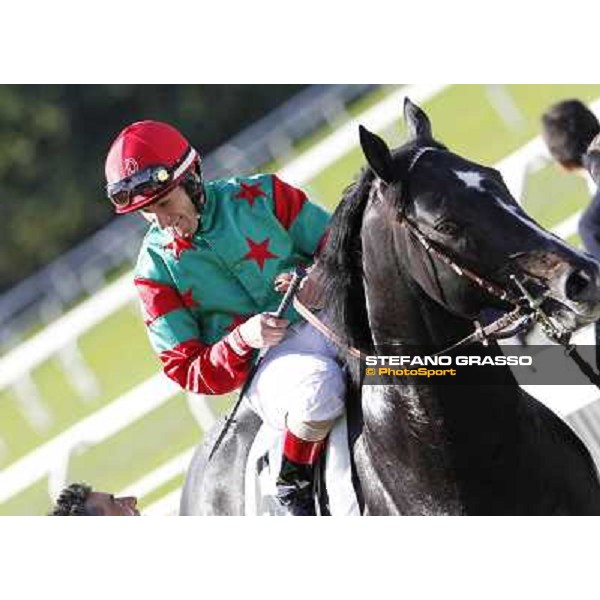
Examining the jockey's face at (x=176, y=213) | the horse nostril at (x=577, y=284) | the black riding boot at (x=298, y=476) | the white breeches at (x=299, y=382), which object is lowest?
the black riding boot at (x=298, y=476)

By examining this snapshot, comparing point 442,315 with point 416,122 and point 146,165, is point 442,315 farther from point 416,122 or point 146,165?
point 146,165

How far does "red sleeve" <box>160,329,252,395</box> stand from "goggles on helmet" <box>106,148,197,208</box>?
38 cm

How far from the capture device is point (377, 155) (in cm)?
349

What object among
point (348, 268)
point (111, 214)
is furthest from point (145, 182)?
point (111, 214)

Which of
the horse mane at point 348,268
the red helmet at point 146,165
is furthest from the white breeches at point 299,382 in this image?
the red helmet at point 146,165

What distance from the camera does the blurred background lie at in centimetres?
603

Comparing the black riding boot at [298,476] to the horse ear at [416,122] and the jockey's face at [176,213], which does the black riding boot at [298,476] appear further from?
the horse ear at [416,122]

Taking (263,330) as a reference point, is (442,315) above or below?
below

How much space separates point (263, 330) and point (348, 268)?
26 cm

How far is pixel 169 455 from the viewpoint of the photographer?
6.69 meters

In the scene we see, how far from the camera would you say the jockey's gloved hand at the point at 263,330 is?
12.3 ft

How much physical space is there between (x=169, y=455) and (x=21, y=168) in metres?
1.33

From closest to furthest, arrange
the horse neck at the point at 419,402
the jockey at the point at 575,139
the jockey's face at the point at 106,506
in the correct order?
the horse neck at the point at 419,402, the jockey's face at the point at 106,506, the jockey at the point at 575,139

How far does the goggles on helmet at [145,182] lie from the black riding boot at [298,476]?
67 cm
